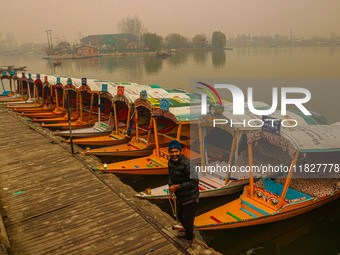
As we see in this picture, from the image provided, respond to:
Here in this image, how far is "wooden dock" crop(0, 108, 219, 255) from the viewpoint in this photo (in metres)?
5.52

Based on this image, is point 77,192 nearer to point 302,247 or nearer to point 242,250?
point 242,250

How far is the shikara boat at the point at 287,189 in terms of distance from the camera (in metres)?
7.12

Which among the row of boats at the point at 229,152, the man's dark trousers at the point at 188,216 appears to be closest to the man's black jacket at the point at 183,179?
the man's dark trousers at the point at 188,216

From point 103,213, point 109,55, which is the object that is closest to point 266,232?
point 103,213

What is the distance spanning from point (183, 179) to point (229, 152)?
6.15 m

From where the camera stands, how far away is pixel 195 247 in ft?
17.7

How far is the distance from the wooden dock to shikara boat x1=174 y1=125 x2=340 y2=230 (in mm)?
1454

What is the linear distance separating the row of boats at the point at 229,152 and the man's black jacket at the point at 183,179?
207cm

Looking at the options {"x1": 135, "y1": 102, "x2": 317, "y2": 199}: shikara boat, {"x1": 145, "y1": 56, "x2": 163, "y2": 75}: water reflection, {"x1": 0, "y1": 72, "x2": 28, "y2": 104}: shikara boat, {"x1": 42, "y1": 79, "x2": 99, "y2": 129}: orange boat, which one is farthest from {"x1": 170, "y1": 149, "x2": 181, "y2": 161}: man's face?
{"x1": 145, "y1": 56, "x2": 163, "y2": 75}: water reflection

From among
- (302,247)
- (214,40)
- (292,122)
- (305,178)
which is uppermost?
(214,40)

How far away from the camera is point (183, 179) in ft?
16.3

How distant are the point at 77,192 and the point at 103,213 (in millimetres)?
1424

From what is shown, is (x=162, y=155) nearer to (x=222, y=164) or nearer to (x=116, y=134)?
(x=222, y=164)

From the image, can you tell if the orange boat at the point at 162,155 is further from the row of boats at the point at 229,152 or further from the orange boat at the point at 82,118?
the orange boat at the point at 82,118
